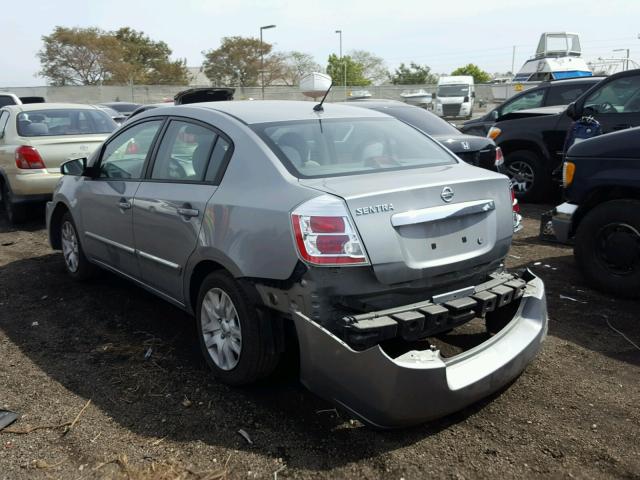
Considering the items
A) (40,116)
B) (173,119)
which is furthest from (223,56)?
(173,119)

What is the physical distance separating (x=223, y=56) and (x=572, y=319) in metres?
65.1

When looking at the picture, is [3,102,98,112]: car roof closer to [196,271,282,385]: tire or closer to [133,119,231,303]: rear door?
[133,119,231,303]: rear door

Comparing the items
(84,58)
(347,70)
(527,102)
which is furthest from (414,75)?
(527,102)

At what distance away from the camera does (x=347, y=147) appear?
3.58 m

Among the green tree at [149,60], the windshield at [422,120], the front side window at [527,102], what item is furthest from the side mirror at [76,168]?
the green tree at [149,60]

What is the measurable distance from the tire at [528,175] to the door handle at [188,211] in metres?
6.68

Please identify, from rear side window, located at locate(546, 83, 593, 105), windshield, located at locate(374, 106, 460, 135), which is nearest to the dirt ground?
windshield, located at locate(374, 106, 460, 135)

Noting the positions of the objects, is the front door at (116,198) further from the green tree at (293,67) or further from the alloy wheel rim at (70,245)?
the green tree at (293,67)

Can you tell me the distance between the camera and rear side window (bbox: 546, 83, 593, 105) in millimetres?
9641

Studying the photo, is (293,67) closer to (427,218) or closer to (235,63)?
(235,63)

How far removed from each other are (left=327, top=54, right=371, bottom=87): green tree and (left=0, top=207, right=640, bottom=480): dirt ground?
69.1m

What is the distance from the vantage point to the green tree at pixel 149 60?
62.8 m

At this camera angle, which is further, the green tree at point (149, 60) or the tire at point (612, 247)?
the green tree at point (149, 60)

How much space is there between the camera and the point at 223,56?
6469cm
